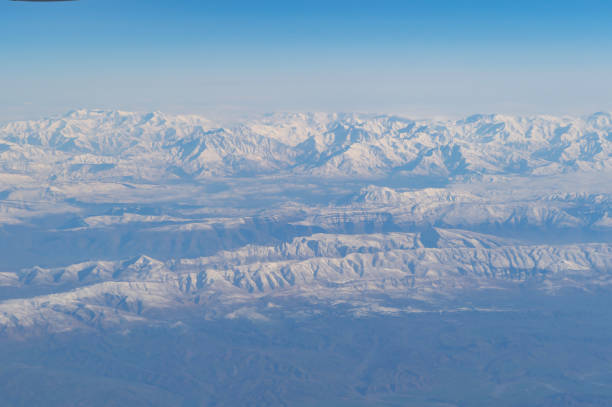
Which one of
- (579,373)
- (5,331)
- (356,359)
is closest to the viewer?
(579,373)

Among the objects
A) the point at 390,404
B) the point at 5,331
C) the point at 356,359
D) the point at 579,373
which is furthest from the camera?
the point at 5,331

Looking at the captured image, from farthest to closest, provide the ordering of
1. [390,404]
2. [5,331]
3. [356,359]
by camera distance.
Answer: [5,331] < [356,359] < [390,404]

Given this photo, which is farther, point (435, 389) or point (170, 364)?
point (170, 364)

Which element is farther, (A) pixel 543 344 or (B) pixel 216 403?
(A) pixel 543 344

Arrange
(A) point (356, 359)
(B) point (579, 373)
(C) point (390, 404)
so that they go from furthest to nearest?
(A) point (356, 359)
(B) point (579, 373)
(C) point (390, 404)

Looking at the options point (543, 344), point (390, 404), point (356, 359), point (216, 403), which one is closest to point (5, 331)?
point (216, 403)

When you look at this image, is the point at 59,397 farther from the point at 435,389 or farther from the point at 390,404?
the point at 435,389

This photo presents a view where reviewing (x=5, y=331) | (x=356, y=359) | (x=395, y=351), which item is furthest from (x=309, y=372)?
(x=5, y=331)
